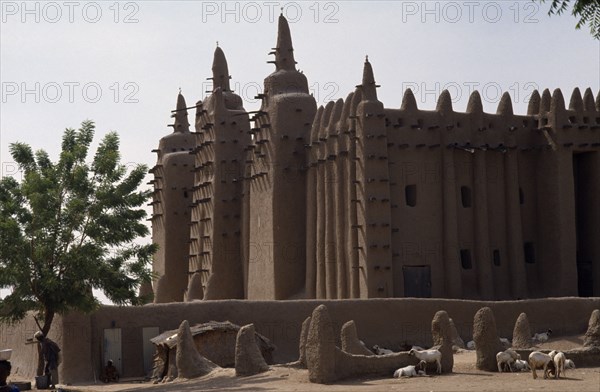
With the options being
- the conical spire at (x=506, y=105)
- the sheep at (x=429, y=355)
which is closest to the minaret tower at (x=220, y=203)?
the conical spire at (x=506, y=105)

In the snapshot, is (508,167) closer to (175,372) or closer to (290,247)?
(290,247)

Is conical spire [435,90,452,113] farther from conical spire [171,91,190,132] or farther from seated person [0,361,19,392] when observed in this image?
seated person [0,361,19,392]

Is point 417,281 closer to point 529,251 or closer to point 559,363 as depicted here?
point 529,251

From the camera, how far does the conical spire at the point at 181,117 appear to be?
54625 millimetres

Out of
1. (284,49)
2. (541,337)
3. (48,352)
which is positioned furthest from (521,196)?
(48,352)

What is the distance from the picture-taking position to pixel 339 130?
3884 centimetres

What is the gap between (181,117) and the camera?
5509 cm

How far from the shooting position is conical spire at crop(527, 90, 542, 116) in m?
42.2

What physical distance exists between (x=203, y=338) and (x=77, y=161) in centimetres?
585

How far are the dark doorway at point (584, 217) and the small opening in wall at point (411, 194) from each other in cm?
765

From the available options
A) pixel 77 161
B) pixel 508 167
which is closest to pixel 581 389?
pixel 77 161

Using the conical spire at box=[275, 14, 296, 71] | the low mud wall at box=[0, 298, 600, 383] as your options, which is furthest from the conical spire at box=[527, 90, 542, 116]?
the low mud wall at box=[0, 298, 600, 383]

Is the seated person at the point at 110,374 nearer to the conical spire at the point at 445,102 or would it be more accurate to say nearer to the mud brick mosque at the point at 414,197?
the mud brick mosque at the point at 414,197

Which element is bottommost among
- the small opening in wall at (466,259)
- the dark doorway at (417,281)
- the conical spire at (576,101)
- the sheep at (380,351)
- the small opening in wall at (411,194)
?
the sheep at (380,351)
